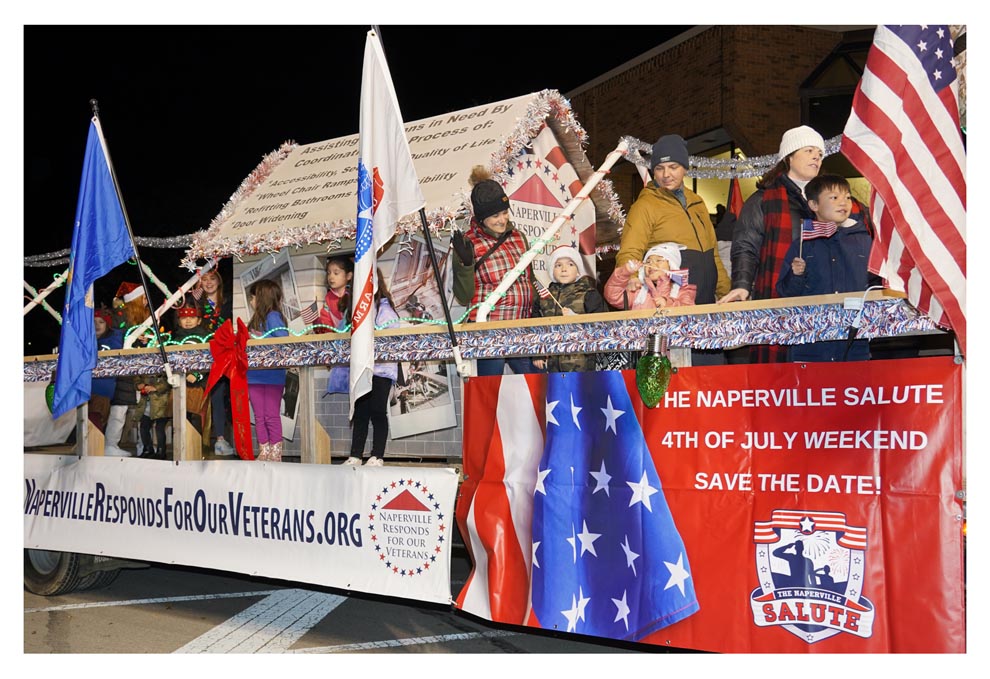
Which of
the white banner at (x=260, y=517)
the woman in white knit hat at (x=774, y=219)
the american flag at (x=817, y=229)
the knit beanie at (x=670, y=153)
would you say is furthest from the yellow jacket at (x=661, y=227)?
the white banner at (x=260, y=517)

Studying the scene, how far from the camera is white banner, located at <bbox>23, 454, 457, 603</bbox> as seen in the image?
529cm

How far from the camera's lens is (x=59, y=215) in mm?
17922

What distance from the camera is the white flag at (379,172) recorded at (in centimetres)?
562

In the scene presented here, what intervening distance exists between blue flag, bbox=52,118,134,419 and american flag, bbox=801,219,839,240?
5.14 metres

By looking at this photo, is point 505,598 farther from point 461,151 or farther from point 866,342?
point 461,151

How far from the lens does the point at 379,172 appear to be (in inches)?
224

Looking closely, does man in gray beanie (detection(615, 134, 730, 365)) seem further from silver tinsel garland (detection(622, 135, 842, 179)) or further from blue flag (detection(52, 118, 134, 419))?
blue flag (detection(52, 118, 134, 419))

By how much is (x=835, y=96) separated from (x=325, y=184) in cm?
1219

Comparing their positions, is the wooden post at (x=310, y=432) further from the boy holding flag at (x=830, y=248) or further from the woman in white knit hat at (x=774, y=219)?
the boy holding flag at (x=830, y=248)

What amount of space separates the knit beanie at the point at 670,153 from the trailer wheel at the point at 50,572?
5.91 meters

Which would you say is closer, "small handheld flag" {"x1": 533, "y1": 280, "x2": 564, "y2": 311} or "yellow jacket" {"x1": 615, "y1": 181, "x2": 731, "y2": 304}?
"yellow jacket" {"x1": 615, "y1": 181, "x2": 731, "y2": 304}

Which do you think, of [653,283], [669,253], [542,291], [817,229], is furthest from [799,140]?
[542,291]

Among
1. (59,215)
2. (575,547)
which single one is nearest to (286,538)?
(575,547)

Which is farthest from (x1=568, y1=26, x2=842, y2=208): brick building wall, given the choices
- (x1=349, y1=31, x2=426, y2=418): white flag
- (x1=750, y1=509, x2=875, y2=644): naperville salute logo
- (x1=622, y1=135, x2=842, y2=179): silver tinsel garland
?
(x1=750, y1=509, x2=875, y2=644): naperville salute logo
